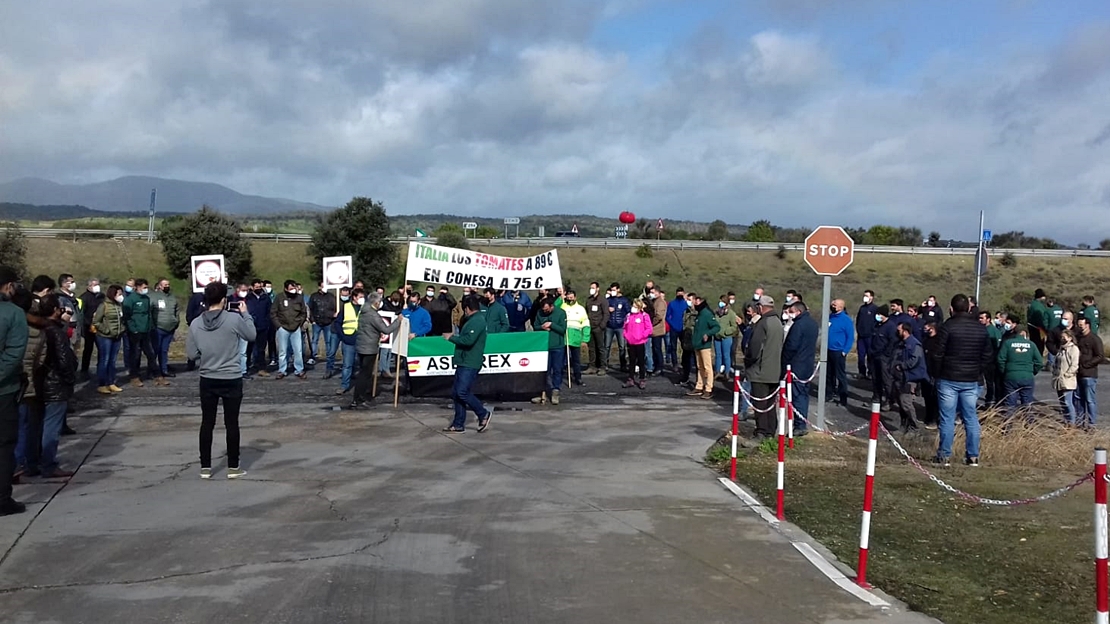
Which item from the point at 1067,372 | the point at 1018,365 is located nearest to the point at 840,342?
the point at 1018,365

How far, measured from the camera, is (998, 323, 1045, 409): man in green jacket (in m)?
14.8

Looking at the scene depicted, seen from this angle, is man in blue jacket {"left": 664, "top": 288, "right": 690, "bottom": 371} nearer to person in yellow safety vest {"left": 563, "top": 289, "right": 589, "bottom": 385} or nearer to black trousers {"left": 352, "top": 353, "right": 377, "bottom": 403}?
person in yellow safety vest {"left": 563, "top": 289, "right": 589, "bottom": 385}

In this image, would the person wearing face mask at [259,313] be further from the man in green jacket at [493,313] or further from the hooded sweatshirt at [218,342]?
the hooded sweatshirt at [218,342]

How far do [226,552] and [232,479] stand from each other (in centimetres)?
291

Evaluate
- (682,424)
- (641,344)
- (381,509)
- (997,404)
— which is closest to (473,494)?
(381,509)

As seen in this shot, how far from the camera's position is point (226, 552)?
771cm

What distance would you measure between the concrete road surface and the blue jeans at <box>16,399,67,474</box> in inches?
17.6

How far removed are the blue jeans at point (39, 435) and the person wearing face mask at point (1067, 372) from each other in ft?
45.7

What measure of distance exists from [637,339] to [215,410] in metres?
10.9

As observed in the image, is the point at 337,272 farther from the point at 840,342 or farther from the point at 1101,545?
the point at 1101,545

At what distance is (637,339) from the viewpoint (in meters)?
20.0

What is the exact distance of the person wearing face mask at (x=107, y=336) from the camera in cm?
1694

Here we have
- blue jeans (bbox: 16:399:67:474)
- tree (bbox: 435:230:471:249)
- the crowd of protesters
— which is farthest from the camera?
tree (bbox: 435:230:471:249)

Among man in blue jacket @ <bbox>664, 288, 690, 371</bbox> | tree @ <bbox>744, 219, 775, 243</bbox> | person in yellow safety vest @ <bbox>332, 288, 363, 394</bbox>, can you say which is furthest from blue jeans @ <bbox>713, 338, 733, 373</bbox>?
tree @ <bbox>744, 219, 775, 243</bbox>
